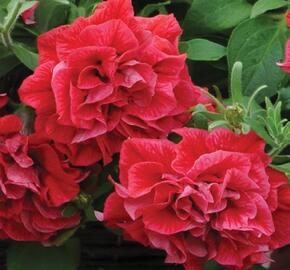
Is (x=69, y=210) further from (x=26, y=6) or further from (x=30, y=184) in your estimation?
(x=26, y=6)

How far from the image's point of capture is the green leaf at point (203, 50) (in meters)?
0.65

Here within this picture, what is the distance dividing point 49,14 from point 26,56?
0.06 metres

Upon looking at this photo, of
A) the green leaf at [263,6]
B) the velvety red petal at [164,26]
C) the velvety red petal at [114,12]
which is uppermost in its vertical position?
the velvety red petal at [114,12]

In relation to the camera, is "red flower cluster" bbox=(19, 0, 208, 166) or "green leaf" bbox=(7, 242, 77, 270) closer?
"red flower cluster" bbox=(19, 0, 208, 166)

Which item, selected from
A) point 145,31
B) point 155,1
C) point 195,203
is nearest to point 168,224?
point 195,203

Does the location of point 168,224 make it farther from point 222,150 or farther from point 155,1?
point 155,1

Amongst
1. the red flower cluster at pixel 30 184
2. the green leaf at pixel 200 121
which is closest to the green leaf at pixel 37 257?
the red flower cluster at pixel 30 184

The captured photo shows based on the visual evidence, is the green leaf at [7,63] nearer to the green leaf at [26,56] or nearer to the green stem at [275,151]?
the green leaf at [26,56]

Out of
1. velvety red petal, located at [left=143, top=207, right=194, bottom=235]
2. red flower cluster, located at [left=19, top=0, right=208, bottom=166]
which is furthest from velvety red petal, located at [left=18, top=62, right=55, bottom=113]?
velvety red petal, located at [left=143, top=207, right=194, bottom=235]

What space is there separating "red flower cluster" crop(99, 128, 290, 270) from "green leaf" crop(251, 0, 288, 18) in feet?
0.50

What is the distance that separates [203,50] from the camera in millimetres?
655

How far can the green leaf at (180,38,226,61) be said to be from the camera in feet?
2.13

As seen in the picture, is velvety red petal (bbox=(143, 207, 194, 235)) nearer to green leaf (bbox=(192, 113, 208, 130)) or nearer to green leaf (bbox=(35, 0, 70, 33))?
green leaf (bbox=(192, 113, 208, 130))

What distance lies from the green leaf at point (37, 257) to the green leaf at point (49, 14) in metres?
0.17
